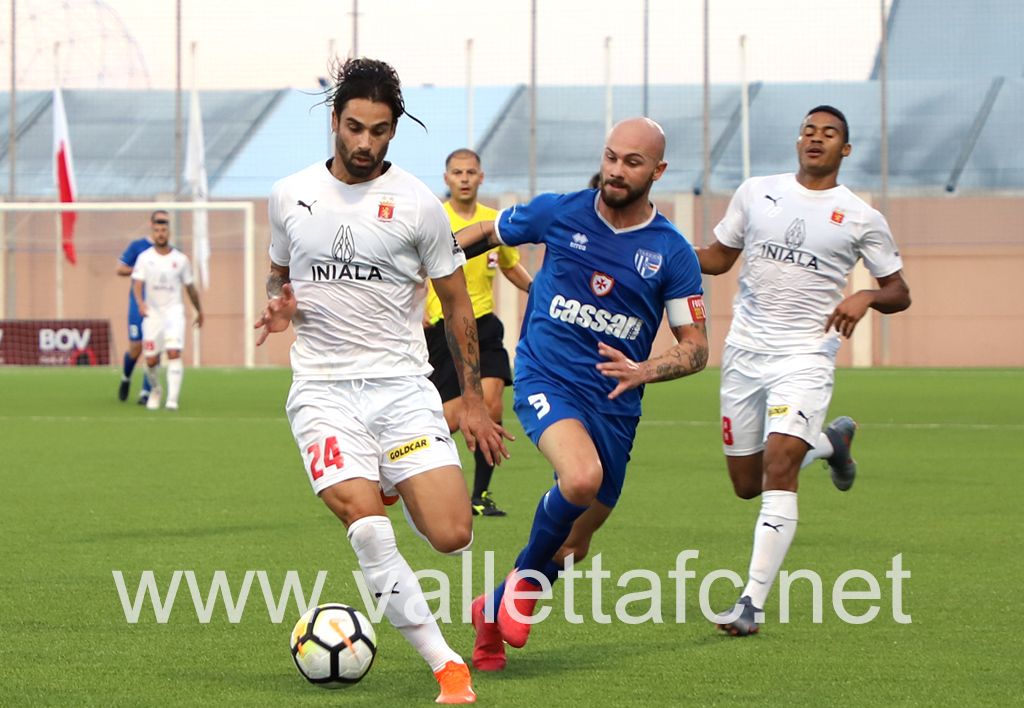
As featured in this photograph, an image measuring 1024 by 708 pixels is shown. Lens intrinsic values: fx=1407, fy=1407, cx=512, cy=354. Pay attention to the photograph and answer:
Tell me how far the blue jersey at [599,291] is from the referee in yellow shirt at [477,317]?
3339 millimetres

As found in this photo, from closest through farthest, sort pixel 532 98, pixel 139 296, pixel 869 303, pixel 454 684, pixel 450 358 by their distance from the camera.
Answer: pixel 454 684 → pixel 869 303 → pixel 450 358 → pixel 139 296 → pixel 532 98

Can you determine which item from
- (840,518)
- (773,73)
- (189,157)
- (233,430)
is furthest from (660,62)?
(840,518)

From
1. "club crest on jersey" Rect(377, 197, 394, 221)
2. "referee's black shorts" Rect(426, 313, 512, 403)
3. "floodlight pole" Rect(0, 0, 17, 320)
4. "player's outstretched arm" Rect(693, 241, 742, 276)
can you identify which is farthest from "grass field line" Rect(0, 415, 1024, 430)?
"floodlight pole" Rect(0, 0, 17, 320)

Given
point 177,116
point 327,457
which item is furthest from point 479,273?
point 177,116

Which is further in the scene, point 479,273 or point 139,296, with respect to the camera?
point 139,296

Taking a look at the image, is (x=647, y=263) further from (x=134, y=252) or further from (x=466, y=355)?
(x=134, y=252)

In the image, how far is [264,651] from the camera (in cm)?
518

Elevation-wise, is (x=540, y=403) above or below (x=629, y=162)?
below

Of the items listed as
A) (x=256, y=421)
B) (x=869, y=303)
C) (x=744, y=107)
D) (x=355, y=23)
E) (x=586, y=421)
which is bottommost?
(x=256, y=421)

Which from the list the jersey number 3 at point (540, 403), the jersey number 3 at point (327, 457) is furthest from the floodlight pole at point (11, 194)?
the jersey number 3 at point (327, 457)

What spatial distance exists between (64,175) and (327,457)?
3031cm

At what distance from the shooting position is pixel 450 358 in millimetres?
9289

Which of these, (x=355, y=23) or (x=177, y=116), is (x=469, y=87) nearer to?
(x=355, y=23)

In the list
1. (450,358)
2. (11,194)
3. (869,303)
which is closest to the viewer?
(869,303)
